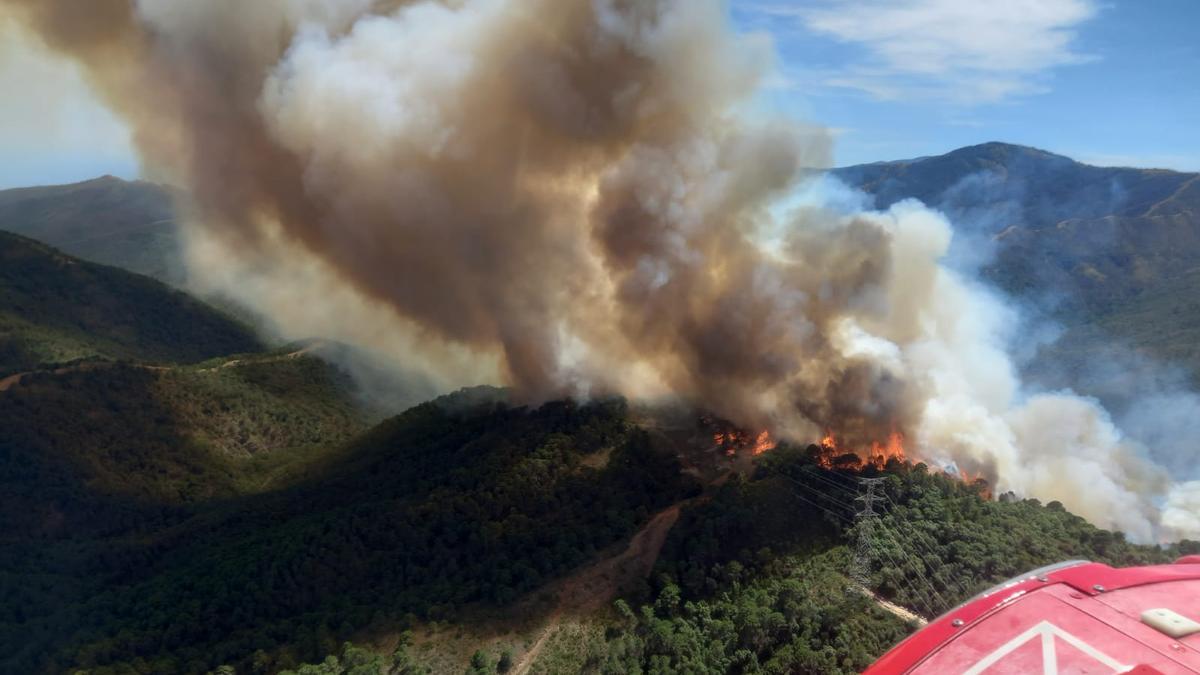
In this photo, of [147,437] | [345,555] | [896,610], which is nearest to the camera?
[896,610]

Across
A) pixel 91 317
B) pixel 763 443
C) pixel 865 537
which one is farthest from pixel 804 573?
pixel 91 317

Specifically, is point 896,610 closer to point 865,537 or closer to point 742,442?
point 865,537

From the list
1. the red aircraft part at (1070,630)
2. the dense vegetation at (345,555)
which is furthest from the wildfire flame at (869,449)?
the red aircraft part at (1070,630)

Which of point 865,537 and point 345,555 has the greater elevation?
point 345,555

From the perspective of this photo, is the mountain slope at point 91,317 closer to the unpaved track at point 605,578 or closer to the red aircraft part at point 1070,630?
the unpaved track at point 605,578

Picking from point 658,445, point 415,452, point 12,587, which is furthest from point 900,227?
point 12,587

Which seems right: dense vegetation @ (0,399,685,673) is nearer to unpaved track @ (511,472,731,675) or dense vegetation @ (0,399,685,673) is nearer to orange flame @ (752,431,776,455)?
unpaved track @ (511,472,731,675)

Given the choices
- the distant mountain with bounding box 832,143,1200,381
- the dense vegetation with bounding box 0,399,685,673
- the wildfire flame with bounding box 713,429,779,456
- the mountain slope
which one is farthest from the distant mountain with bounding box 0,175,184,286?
the distant mountain with bounding box 832,143,1200,381
